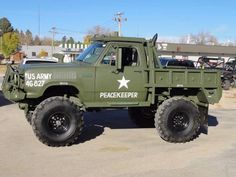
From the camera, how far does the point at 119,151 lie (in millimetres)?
9367

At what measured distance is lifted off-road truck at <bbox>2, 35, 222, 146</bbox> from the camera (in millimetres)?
9680

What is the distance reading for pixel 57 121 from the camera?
979 centimetres

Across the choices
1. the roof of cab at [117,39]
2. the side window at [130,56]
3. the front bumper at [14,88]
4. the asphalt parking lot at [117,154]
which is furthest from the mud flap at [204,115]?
the front bumper at [14,88]

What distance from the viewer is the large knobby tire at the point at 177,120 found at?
1045 centimetres

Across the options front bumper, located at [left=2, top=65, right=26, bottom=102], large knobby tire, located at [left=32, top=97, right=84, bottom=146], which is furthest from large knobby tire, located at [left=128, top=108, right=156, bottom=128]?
front bumper, located at [left=2, top=65, right=26, bottom=102]

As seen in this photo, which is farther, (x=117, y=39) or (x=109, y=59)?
(x=117, y=39)

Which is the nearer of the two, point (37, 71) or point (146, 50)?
point (37, 71)

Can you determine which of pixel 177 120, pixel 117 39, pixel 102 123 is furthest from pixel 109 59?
pixel 102 123

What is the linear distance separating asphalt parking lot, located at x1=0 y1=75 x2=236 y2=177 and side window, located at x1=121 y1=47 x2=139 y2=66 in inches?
68.9

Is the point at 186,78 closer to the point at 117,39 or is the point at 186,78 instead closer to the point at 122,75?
the point at 122,75

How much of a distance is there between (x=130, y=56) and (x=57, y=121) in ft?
7.47

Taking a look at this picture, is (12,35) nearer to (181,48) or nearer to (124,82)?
(181,48)

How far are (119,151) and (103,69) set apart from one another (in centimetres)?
189

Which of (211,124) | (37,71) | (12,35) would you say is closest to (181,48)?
(12,35)
